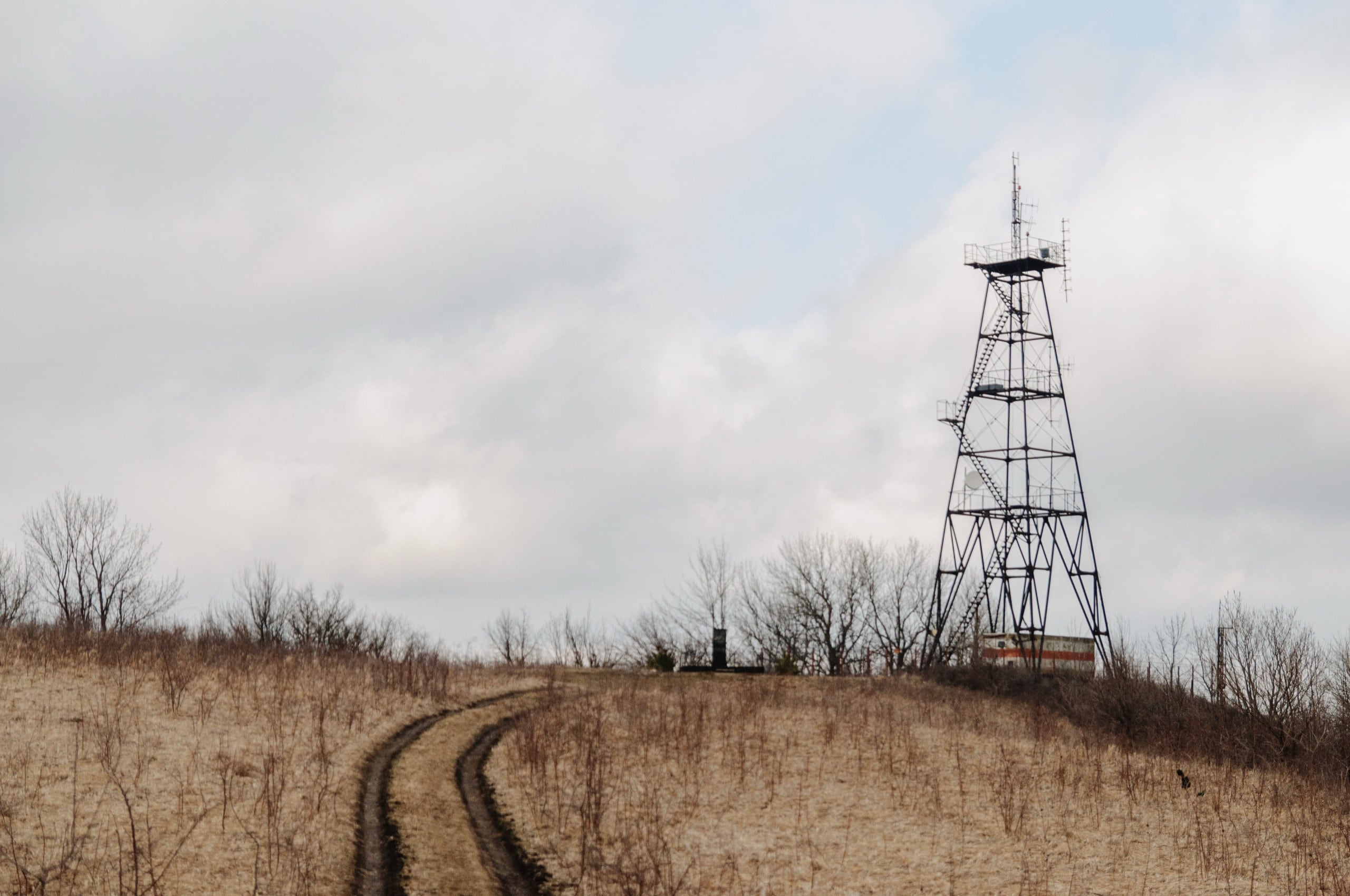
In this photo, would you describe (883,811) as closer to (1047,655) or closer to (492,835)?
(492,835)

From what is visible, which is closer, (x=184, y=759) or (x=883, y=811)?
(x=184, y=759)

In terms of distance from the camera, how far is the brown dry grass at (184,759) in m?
14.6

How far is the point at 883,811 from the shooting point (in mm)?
20438

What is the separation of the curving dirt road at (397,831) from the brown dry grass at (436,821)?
123 mm

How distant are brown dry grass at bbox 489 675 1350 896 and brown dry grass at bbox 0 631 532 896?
10.6ft

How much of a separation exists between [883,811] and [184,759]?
11.7 meters

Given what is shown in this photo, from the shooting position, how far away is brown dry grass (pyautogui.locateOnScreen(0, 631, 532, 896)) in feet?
47.8

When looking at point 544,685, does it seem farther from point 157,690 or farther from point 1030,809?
point 1030,809

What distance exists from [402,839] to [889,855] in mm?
7353

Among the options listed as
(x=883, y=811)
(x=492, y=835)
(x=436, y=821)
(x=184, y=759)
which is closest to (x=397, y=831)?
(x=436, y=821)

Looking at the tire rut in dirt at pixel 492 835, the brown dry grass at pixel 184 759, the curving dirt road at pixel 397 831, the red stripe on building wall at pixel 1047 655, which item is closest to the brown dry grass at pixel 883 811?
the tire rut in dirt at pixel 492 835

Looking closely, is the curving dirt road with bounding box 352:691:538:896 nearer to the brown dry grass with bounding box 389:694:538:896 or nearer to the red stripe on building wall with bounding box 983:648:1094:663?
the brown dry grass with bounding box 389:694:538:896

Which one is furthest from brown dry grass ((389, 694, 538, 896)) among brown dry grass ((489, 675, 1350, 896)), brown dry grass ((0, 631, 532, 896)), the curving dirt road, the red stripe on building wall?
the red stripe on building wall

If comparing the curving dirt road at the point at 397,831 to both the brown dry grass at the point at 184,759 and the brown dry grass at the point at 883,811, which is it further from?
the brown dry grass at the point at 883,811
